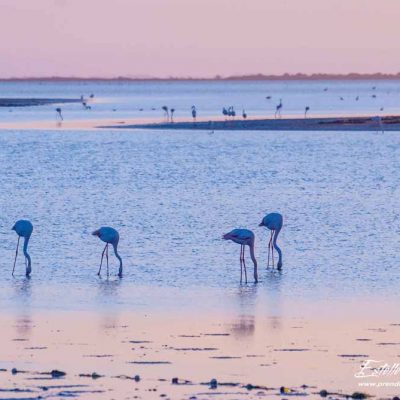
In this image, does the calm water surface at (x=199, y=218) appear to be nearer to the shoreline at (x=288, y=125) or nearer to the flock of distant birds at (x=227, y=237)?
the flock of distant birds at (x=227, y=237)

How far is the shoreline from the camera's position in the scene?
53000 millimetres

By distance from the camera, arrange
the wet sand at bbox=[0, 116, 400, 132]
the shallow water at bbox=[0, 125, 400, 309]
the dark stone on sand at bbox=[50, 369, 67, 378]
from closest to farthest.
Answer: the dark stone on sand at bbox=[50, 369, 67, 378], the shallow water at bbox=[0, 125, 400, 309], the wet sand at bbox=[0, 116, 400, 132]

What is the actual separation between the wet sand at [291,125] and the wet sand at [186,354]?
39.4 m

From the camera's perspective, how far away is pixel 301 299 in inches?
556

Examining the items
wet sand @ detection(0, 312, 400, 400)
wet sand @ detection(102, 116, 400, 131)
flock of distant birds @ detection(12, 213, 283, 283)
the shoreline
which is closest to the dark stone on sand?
wet sand @ detection(0, 312, 400, 400)

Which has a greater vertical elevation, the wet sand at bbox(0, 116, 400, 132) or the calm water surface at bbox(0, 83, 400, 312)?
the wet sand at bbox(0, 116, 400, 132)

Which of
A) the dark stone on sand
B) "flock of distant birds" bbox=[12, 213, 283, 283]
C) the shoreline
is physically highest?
the shoreline

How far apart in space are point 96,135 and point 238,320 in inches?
1662

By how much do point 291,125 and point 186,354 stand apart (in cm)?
4588

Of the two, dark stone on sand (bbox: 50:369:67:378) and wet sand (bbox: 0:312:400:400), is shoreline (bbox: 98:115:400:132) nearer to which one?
wet sand (bbox: 0:312:400:400)

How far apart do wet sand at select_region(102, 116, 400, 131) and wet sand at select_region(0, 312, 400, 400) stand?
3936 cm

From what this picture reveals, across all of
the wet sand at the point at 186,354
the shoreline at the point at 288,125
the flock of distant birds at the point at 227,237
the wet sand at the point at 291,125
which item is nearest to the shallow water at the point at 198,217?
the flock of distant birds at the point at 227,237

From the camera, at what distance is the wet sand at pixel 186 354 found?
9.55m

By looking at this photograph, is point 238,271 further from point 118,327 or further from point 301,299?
point 118,327
